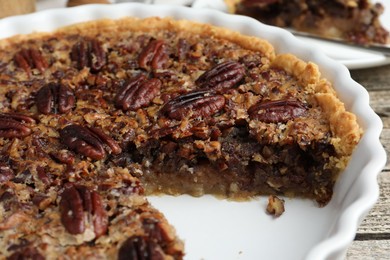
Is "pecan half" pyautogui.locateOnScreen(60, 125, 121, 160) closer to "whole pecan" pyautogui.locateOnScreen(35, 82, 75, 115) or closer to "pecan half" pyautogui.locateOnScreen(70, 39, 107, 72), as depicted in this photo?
"whole pecan" pyautogui.locateOnScreen(35, 82, 75, 115)

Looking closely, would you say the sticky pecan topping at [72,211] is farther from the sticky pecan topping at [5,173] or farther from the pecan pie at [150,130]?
the sticky pecan topping at [5,173]

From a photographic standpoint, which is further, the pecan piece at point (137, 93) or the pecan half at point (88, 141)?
the pecan piece at point (137, 93)

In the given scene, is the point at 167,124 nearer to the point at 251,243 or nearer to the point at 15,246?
the point at 251,243

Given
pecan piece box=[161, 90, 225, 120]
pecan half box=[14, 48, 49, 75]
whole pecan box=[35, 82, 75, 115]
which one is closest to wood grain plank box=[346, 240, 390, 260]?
pecan piece box=[161, 90, 225, 120]

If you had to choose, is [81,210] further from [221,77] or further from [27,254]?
[221,77]

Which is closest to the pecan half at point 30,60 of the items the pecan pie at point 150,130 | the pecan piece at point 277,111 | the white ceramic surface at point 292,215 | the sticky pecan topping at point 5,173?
the pecan pie at point 150,130
